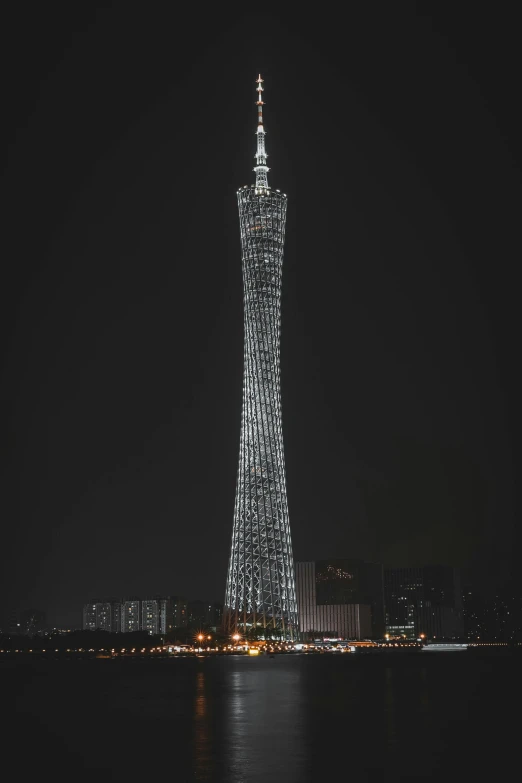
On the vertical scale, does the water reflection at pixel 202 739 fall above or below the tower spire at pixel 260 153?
below

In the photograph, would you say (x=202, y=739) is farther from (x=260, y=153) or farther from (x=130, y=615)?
(x=130, y=615)

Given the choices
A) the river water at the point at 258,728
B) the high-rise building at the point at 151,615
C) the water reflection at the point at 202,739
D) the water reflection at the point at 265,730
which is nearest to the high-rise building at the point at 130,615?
the high-rise building at the point at 151,615

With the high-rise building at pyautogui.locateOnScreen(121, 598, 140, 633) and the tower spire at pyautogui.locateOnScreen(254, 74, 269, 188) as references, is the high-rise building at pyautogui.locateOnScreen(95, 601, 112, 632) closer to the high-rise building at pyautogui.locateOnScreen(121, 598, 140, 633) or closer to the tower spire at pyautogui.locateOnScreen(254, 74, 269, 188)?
the high-rise building at pyautogui.locateOnScreen(121, 598, 140, 633)

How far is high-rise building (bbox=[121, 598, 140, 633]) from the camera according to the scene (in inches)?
6614

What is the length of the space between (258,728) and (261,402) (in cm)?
4316

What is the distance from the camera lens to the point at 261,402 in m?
68.8

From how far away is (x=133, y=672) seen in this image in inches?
2092

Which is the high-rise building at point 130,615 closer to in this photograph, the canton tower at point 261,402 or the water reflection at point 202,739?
the canton tower at point 261,402

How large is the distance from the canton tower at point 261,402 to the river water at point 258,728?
22460 mm

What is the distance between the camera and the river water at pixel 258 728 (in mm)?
20078

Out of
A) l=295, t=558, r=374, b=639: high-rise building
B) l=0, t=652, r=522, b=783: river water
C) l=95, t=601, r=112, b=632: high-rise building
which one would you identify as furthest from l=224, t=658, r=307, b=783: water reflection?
l=95, t=601, r=112, b=632: high-rise building

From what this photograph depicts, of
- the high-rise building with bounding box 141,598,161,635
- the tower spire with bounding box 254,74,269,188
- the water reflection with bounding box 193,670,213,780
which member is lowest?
the water reflection with bounding box 193,670,213,780

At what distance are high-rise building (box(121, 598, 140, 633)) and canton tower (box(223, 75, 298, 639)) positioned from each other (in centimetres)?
9983

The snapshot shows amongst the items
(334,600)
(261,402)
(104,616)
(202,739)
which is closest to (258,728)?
(202,739)
